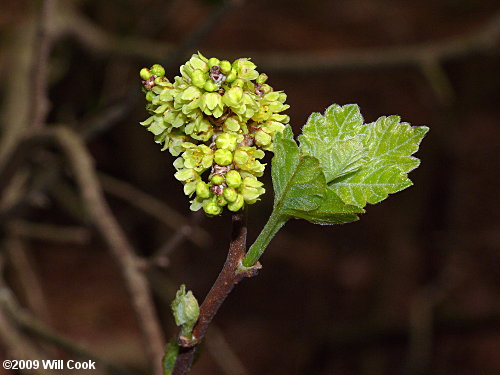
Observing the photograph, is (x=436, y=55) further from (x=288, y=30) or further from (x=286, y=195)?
(x=288, y=30)

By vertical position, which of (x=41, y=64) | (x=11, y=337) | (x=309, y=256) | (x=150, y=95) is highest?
(x=309, y=256)

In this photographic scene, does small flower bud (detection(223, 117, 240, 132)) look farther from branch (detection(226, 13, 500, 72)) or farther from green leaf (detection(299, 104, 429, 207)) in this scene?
branch (detection(226, 13, 500, 72))

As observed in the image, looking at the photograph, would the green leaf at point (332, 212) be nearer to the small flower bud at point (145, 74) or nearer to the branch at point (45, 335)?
the small flower bud at point (145, 74)

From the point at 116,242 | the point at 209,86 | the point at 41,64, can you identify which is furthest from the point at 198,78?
the point at 41,64

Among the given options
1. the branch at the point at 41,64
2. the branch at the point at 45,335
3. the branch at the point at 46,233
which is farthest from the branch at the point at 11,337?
the branch at the point at 46,233

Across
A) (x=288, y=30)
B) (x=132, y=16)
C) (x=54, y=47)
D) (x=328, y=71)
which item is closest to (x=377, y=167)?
(x=328, y=71)

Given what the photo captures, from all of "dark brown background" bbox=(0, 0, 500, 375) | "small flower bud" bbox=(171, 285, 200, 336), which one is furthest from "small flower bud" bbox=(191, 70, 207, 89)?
"dark brown background" bbox=(0, 0, 500, 375)

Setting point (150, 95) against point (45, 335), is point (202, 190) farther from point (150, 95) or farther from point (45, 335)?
point (45, 335)
